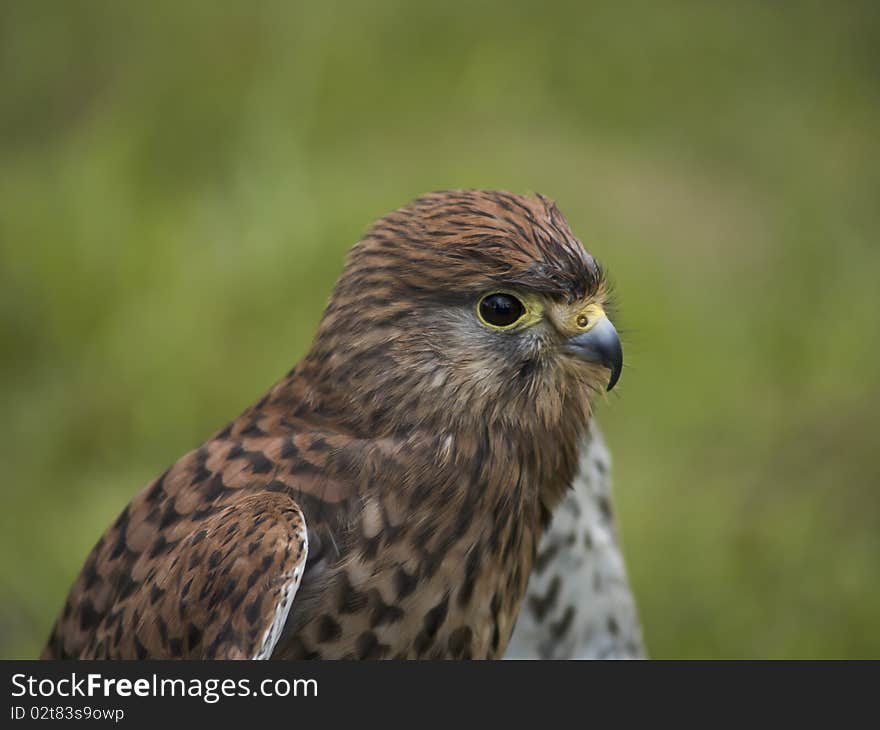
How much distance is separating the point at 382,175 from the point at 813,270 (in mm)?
1923

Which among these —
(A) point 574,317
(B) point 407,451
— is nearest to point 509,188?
(A) point 574,317

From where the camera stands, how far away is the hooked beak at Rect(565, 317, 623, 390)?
97.6 inches

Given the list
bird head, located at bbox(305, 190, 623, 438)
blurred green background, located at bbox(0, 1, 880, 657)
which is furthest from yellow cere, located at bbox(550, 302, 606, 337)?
blurred green background, located at bbox(0, 1, 880, 657)

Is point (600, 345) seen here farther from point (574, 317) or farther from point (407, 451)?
point (407, 451)

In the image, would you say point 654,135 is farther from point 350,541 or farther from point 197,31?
point 350,541

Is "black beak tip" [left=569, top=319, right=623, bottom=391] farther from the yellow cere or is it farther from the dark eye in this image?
the dark eye

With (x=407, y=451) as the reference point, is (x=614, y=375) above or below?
above

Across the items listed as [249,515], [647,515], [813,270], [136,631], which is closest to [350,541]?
[249,515]

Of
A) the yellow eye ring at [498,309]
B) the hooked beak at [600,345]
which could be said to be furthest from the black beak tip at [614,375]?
the yellow eye ring at [498,309]

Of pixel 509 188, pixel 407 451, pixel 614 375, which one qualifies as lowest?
pixel 407 451

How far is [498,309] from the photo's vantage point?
96.7 inches

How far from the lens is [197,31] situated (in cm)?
623

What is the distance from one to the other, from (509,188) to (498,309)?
3.31 meters

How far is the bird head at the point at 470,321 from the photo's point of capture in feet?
8.03
